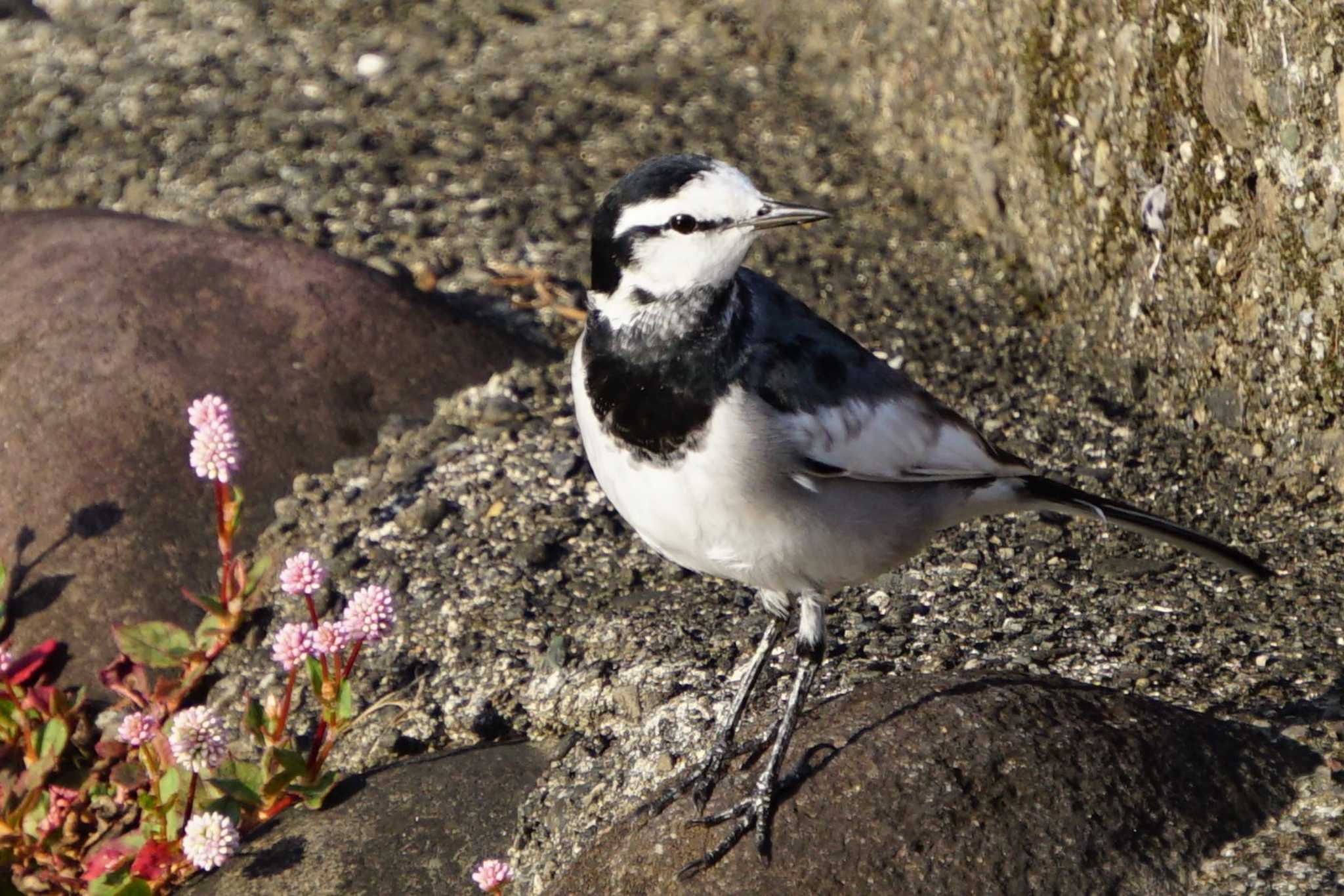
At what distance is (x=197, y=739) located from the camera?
353 centimetres

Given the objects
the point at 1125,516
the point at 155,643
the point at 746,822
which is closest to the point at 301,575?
the point at 155,643

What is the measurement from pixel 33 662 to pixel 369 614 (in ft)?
4.19

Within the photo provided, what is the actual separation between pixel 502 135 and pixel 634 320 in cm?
321

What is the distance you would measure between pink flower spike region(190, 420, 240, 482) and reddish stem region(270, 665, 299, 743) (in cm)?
51

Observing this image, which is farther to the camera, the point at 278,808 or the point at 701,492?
the point at 278,808

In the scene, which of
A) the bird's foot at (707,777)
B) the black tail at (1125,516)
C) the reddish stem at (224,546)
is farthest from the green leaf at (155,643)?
the black tail at (1125,516)

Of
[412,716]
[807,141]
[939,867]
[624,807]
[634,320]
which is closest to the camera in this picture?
[939,867]

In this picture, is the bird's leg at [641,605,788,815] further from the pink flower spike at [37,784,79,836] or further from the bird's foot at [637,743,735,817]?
the pink flower spike at [37,784,79,836]

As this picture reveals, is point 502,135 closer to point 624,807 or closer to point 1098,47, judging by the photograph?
point 1098,47

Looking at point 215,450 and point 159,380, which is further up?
point 215,450

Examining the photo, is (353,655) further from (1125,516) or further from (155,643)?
(1125,516)

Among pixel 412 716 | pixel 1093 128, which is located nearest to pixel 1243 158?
pixel 1093 128

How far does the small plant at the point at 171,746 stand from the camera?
3.65 meters

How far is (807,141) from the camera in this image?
20.7ft
